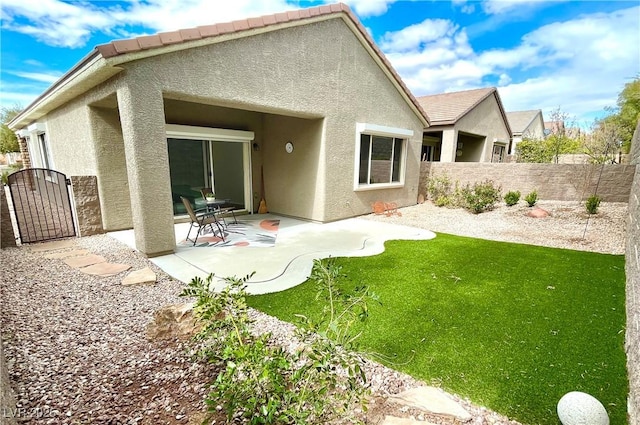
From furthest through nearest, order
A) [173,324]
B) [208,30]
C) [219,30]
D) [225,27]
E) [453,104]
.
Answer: [453,104]
[225,27]
[219,30]
[208,30]
[173,324]

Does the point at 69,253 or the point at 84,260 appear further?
the point at 69,253

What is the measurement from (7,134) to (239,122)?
35.7 meters

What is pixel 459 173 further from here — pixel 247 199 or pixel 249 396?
pixel 249 396

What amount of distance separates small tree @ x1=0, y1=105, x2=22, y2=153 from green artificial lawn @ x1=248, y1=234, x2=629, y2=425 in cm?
4110

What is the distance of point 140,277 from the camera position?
16.3 ft

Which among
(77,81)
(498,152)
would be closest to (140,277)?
(77,81)

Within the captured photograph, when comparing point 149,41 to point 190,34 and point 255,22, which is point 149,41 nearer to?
point 190,34

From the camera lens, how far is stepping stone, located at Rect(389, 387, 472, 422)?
238 cm

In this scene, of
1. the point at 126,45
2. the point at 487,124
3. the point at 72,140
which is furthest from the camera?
the point at 487,124

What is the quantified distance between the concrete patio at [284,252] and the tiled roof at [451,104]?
10266mm

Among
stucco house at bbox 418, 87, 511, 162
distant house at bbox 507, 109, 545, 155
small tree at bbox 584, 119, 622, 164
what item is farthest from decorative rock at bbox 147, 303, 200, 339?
distant house at bbox 507, 109, 545, 155

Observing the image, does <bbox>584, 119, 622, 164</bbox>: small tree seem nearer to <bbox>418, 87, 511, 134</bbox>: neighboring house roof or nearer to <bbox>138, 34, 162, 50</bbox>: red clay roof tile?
<bbox>418, 87, 511, 134</bbox>: neighboring house roof

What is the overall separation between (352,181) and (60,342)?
8.57 m

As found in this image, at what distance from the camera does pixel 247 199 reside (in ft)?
36.4
